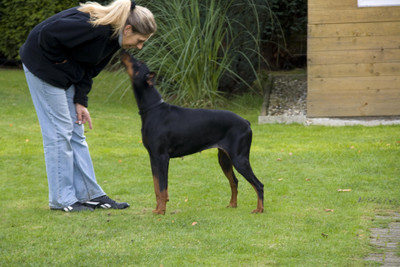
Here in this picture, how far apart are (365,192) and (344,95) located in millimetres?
4292

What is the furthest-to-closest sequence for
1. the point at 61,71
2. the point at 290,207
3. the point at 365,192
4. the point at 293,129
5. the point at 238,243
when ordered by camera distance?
the point at 293,129 < the point at 365,192 < the point at 290,207 < the point at 61,71 < the point at 238,243

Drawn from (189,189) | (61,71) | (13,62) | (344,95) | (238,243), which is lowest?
(13,62)

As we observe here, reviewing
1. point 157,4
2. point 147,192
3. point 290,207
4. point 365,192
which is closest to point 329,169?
point 365,192

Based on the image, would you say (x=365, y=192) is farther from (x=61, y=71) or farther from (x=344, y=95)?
(x=344, y=95)

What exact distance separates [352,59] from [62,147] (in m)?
6.07

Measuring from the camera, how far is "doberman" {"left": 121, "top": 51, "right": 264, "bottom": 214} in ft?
15.7

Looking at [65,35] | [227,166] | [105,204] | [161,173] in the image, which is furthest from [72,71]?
[227,166]

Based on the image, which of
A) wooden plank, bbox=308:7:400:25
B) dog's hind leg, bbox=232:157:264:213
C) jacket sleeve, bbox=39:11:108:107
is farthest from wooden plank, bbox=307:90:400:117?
jacket sleeve, bbox=39:11:108:107

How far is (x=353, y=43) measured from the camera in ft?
31.6

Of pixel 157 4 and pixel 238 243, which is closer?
pixel 238 243

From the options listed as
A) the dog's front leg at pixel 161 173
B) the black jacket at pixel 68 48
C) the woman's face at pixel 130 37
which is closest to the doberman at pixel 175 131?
the dog's front leg at pixel 161 173

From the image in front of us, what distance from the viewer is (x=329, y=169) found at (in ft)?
21.9

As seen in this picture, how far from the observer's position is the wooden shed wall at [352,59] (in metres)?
9.55

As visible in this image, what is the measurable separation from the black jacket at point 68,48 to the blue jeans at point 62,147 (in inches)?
4.4
